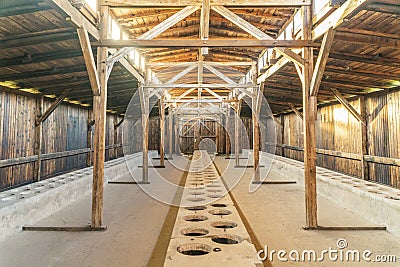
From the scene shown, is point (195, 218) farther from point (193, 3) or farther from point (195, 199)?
point (193, 3)

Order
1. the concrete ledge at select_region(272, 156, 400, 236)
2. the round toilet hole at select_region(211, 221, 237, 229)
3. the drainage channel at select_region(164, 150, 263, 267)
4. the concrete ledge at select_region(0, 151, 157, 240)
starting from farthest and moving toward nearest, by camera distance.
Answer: the round toilet hole at select_region(211, 221, 237, 229) < the concrete ledge at select_region(272, 156, 400, 236) < the concrete ledge at select_region(0, 151, 157, 240) < the drainage channel at select_region(164, 150, 263, 267)

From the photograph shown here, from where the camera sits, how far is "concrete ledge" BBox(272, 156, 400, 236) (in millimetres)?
3812

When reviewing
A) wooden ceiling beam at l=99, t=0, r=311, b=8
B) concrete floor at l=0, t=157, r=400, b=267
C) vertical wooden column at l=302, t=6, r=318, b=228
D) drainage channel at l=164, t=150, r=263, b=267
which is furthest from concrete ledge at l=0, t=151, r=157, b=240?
vertical wooden column at l=302, t=6, r=318, b=228

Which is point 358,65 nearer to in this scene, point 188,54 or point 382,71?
point 382,71

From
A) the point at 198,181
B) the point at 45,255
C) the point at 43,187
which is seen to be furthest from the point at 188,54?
the point at 45,255

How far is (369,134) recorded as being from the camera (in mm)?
7988

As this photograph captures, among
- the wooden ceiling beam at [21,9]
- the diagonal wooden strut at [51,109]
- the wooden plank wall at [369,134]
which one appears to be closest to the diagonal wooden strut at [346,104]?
the wooden plank wall at [369,134]

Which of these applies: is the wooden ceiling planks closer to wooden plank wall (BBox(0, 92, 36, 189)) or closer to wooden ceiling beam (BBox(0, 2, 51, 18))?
wooden ceiling beam (BBox(0, 2, 51, 18))

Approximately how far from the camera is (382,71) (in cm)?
570

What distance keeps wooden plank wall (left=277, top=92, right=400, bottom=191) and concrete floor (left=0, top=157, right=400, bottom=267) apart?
3160 mm

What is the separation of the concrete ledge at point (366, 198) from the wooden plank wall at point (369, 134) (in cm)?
203

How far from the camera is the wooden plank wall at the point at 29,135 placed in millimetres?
6604

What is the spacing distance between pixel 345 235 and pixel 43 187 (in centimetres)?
505

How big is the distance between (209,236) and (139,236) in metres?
0.93
